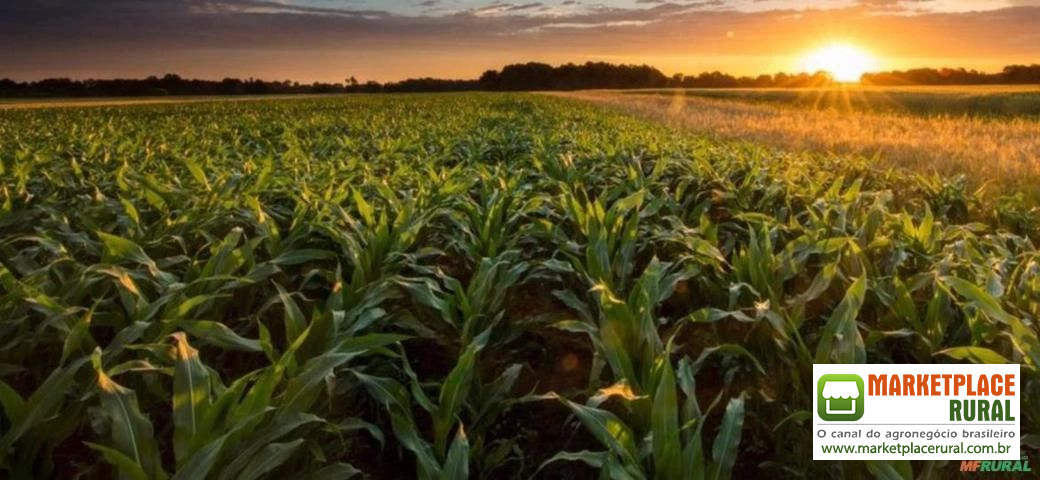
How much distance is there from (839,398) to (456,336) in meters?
1.47

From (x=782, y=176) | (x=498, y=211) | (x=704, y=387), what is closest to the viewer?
→ (x=704, y=387)

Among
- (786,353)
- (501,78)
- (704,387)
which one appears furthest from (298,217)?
(501,78)

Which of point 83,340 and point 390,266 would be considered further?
point 390,266

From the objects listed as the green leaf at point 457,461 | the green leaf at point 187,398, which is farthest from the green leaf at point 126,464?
the green leaf at point 457,461

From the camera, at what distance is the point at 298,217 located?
3611mm

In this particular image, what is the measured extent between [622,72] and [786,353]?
97752 mm

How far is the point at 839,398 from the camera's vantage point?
2.08 metres

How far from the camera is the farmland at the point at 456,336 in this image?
1727 mm

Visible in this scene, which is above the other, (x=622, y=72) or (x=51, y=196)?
(x=622, y=72)

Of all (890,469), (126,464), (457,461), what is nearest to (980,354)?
(890,469)

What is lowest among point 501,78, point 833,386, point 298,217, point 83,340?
point 833,386

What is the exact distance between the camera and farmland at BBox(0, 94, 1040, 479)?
5.66ft

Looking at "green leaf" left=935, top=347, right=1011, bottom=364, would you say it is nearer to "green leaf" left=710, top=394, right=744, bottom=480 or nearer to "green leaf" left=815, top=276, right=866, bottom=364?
"green leaf" left=815, top=276, right=866, bottom=364

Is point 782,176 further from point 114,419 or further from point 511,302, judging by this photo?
point 114,419
